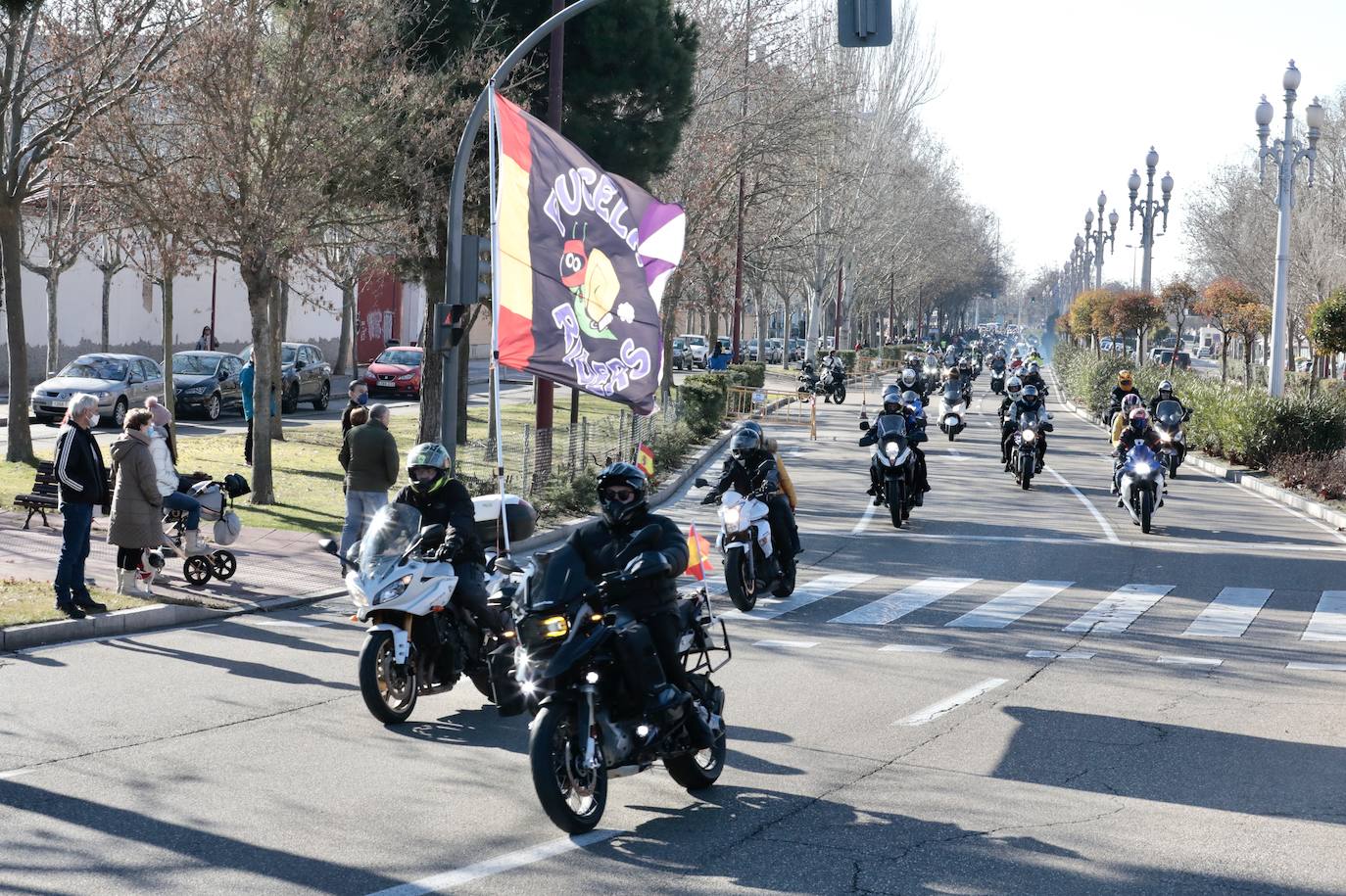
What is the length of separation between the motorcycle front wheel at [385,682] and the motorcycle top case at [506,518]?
1.01 m

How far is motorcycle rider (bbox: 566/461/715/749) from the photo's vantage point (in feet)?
23.1

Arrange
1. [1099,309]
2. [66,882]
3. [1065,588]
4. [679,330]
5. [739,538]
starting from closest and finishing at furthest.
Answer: [66,882] → [739,538] → [1065,588] → [1099,309] → [679,330]

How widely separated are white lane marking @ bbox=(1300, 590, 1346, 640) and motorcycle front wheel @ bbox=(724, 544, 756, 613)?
15.5 ft

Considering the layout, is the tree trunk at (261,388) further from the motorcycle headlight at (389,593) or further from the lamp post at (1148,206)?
the lamp post at (1148,206)

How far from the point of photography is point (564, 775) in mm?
6770

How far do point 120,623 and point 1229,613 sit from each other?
32.0 ft

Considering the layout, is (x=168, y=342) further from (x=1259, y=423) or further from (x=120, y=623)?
(x=1259, y=423)

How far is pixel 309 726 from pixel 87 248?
131 ft

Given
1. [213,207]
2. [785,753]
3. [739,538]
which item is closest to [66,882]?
[785,753]

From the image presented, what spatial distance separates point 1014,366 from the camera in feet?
144

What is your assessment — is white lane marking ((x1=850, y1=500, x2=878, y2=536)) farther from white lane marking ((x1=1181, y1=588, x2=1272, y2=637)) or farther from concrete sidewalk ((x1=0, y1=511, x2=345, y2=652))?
concrete sidewalk ((x1=0, y1=511, x2=345, y2=652))

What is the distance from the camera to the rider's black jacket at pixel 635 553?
7.21 meters

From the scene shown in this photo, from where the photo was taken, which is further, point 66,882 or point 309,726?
point 309,726

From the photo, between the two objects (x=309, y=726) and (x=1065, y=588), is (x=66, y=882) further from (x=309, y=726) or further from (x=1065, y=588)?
(x=1065, y=588)
